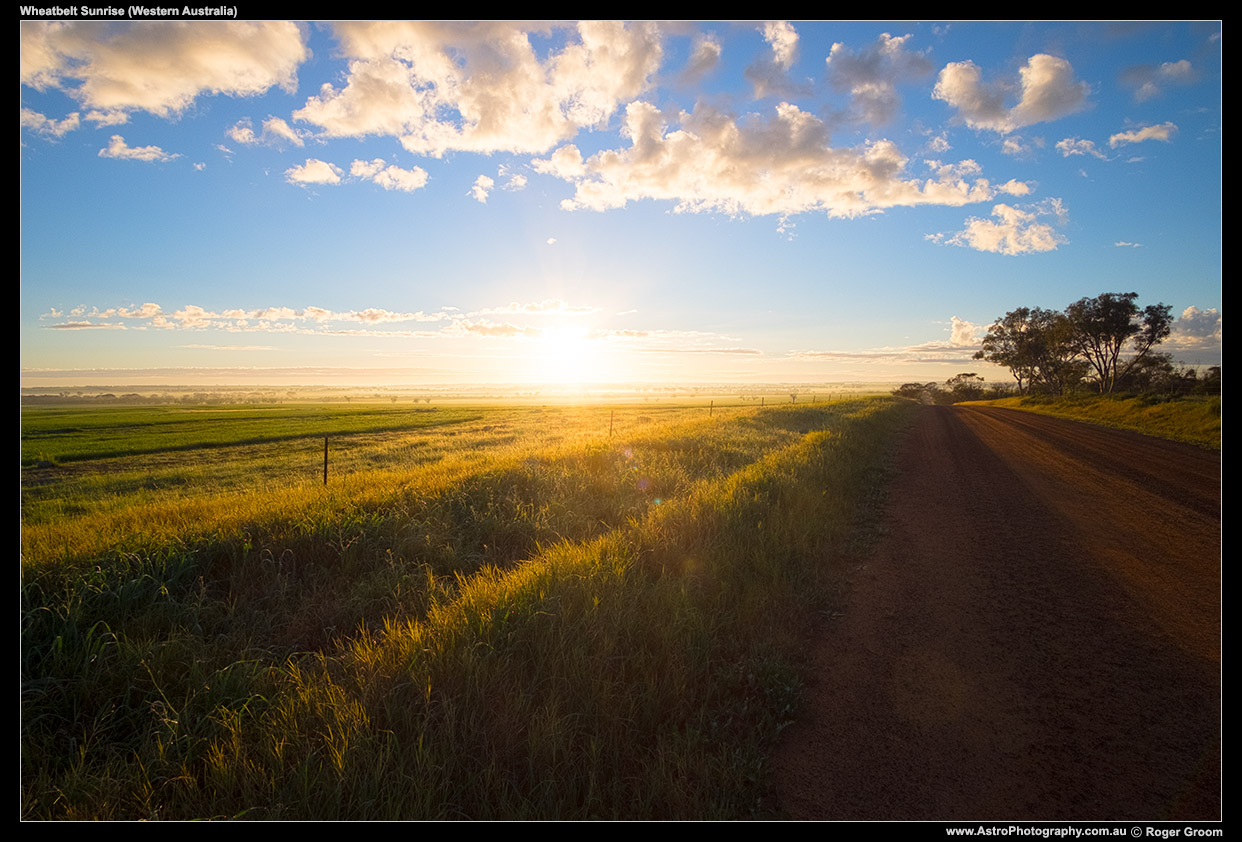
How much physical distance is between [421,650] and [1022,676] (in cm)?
488

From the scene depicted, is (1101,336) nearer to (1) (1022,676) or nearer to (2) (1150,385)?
(2) (1150,385)

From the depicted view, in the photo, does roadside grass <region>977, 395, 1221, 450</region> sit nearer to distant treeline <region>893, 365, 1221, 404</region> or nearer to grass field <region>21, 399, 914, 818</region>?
distant treeline <region>893, 365, 1221, 404</region>

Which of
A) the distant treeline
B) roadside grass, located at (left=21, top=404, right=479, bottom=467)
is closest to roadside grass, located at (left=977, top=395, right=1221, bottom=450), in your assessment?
the distant treeline

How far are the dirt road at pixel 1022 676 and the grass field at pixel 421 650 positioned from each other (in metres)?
0.47

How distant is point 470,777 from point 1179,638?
245 inches

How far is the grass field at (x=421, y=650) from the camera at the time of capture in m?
2.75

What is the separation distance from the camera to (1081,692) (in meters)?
3.56

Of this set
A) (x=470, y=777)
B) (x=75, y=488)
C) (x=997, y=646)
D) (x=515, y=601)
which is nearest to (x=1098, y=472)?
(x=997, y=646)

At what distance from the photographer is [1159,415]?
73.9 ft

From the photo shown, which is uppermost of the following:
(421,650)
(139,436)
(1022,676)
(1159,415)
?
(1159,415)

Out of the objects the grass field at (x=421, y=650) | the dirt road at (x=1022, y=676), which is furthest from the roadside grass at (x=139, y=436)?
the dirt road at (x=1022, y=676)

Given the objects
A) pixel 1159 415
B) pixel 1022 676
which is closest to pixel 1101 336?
pixel 1159 415

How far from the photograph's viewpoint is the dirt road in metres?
2.76
